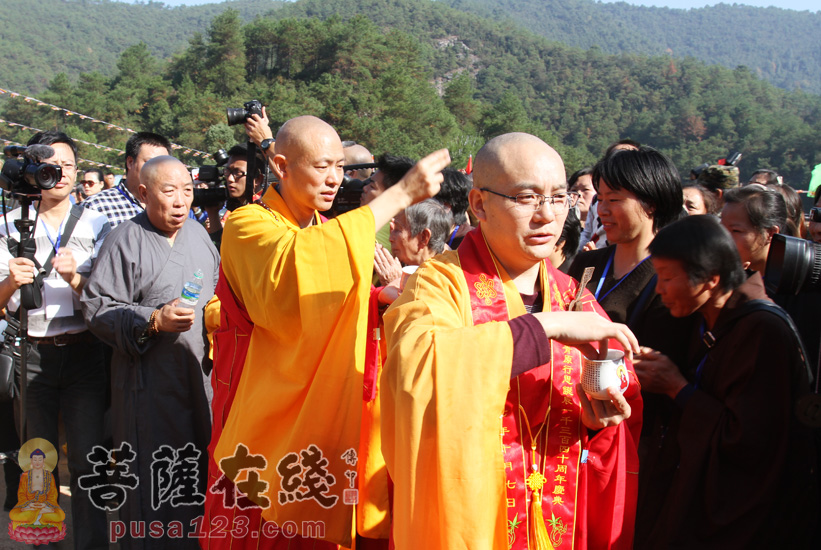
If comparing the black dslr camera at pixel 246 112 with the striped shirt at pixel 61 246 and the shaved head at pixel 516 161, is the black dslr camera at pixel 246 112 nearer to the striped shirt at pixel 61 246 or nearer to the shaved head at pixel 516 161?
the striped shirt at pixel 61 246

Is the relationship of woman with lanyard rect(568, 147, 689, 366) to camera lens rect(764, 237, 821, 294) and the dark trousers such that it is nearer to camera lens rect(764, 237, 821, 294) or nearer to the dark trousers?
camera lens rect(764, 237, 821, 294)

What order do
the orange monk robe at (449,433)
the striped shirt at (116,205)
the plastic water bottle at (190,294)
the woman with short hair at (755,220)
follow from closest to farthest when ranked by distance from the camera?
the orange monk robe at (449,433) → the woman with short hair at (755,220) → the plastic water bottle at (190,294) → the striped shirt at (116,205)

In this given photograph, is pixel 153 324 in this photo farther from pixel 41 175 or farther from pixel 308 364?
pixel 308 364

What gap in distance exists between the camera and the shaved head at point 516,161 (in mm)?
1893

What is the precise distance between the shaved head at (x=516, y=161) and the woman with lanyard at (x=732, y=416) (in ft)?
1.86

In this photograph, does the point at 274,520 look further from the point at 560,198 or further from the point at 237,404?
the point at 560,198

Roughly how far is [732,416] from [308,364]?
1.38 m

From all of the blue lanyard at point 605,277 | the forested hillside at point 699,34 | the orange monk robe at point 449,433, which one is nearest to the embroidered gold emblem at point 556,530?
the orange monk robe at point 449,433

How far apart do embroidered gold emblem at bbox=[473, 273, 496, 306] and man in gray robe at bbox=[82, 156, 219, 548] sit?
1.79 meters

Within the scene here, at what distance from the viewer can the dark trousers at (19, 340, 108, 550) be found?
3602mm

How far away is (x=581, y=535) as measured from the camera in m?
2.01

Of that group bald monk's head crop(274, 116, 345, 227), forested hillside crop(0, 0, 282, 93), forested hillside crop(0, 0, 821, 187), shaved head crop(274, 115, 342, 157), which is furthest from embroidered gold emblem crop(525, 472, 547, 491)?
forested hillside crop(0, 0, 282, 93)

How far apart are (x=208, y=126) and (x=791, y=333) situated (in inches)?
2011

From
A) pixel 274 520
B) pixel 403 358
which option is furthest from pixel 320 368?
pixel 403 358
